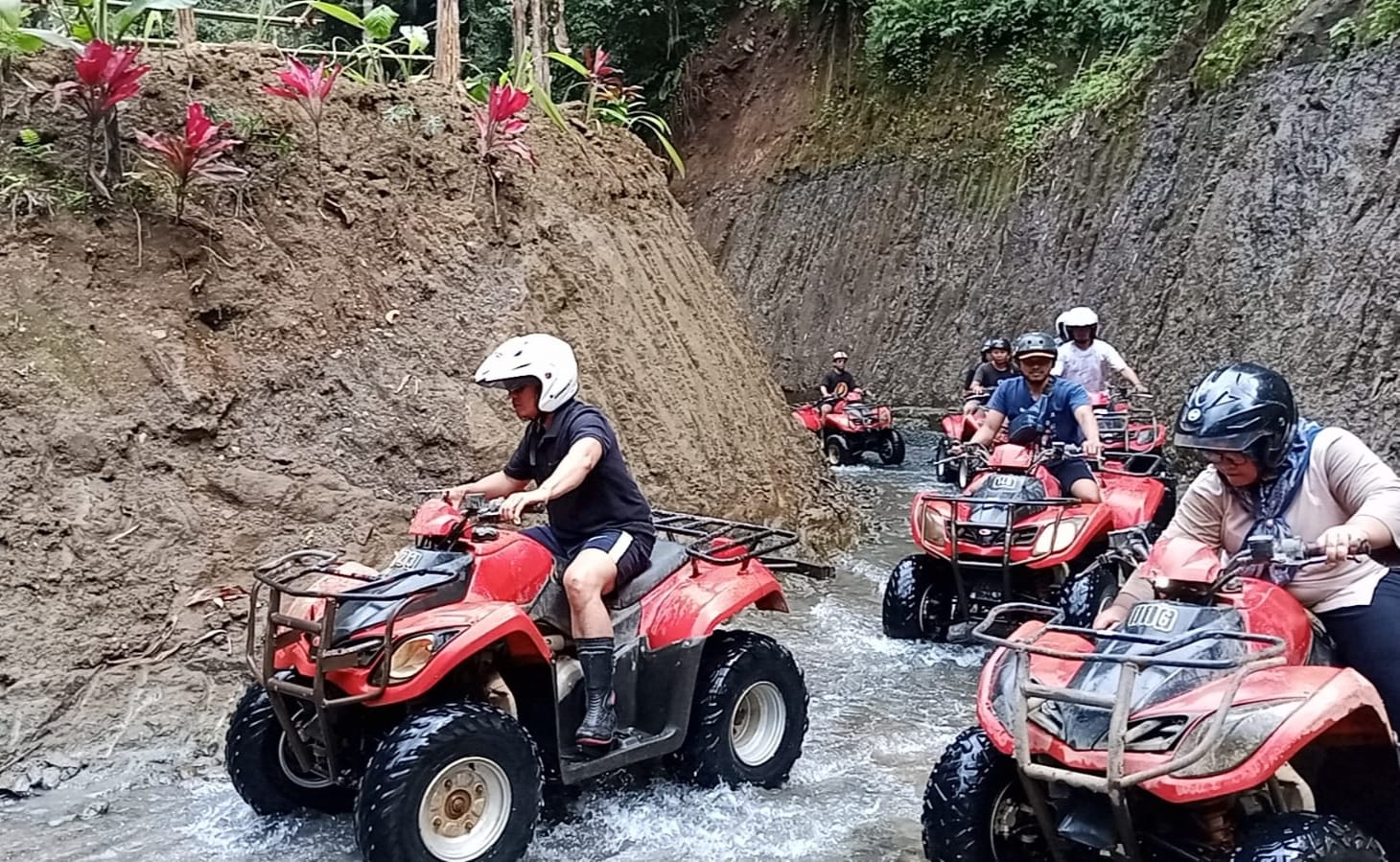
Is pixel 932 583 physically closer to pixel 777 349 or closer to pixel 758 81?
pixel 777 349

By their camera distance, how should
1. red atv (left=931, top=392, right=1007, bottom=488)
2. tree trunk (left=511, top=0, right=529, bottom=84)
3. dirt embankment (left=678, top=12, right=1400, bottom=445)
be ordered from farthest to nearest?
red atv (left=931, top=392, right=1007, bottom=488), dirt embankment (left=678, top=12, right=1400, bottom=445), tree trunk (left=511, top=0, right=529, bottom=84)

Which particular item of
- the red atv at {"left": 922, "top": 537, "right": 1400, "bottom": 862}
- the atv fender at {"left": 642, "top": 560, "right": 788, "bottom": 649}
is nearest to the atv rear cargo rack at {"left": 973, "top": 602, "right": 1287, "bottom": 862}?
the red atv at {"left": 922, "top": 537, "right": 1400, "bottom": 862}

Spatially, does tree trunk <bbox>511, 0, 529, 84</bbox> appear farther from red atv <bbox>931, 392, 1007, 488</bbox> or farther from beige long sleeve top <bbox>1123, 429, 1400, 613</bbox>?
beige long sleeve top <bbox>1123, 429, 1400, 613</bbox>

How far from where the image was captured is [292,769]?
533cm

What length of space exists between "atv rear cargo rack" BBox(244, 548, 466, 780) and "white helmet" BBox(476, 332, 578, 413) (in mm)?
842

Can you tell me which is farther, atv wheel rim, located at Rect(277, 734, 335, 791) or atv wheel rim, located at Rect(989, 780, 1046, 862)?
atv wheel rim, located at Rect(277, 734, 335, 791)

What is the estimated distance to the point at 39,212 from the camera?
8.02 metres

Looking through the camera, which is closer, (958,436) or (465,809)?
(465,809)

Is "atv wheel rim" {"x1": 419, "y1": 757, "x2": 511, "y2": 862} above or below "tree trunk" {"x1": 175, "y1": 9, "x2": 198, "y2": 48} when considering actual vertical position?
below

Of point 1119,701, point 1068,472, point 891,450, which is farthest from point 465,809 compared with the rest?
point 891,450

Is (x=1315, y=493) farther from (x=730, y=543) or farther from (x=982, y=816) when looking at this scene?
(x=730, y=543)

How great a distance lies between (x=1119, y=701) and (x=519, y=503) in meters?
2.36

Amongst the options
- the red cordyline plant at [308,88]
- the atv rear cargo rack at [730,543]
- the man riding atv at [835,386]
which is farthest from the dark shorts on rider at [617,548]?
the man riding atv at [835,386]

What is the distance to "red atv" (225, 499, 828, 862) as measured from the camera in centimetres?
467
